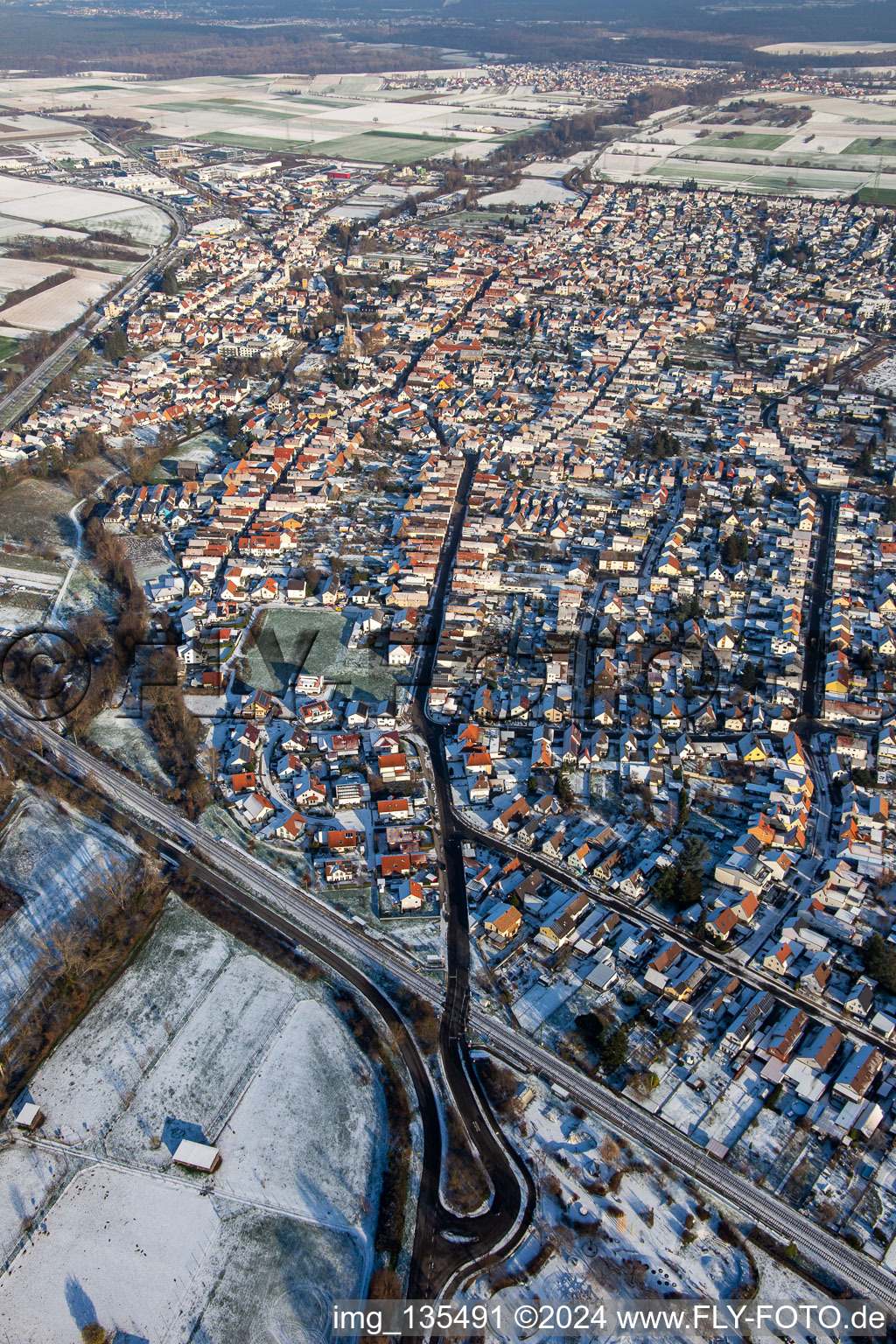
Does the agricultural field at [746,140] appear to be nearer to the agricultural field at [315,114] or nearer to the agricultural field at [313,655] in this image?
the agricultural field at [315,114]

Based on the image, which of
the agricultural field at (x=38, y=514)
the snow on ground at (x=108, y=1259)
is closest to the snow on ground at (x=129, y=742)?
the snow on ground at (x=108, y=1259)

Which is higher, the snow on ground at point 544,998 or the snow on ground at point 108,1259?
the snow on ground at point 544,998

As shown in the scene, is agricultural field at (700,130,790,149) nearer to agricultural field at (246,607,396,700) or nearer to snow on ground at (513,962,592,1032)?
agricultural field at (246,607,396,700)

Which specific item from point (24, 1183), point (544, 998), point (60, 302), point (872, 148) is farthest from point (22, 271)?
point (872, 148)

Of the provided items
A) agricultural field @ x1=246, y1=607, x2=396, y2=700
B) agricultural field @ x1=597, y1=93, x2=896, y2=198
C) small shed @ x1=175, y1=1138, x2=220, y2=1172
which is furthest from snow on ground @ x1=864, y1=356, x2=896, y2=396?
small shed @ x1=175, y1=1138, x2=220, y2=1172

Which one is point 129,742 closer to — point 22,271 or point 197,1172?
point 197,1172

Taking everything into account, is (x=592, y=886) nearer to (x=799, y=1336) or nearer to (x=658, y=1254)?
(x=658, y=1254)
